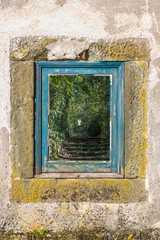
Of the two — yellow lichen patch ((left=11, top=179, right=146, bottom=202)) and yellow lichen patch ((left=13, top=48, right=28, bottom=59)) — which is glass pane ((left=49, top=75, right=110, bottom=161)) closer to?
yellow lichen patch ((left=11, top=179, right=146, bottom=202))

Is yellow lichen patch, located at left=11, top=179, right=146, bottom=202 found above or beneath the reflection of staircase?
beneath

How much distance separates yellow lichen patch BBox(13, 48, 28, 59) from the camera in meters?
2.17

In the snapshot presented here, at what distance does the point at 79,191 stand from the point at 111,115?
0.83 metres

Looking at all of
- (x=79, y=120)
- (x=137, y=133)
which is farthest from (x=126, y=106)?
(x=79, y=120)

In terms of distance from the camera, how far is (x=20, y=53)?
7.11ft

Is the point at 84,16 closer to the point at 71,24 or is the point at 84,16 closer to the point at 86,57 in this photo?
the point at 71,24

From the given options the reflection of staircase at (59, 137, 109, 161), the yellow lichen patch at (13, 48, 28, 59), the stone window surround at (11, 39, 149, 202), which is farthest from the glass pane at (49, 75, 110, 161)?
the yellow lichen patch at (13, 48, 28, 59)

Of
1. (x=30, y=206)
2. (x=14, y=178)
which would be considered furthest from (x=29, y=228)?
(x=14, y=178)

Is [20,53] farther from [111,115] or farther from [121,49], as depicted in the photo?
A: [111,115]

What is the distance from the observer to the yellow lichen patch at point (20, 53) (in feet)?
7.11

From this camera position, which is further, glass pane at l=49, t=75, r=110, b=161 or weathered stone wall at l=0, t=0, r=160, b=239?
glass pane at l=49, t=75, r=110, b=161

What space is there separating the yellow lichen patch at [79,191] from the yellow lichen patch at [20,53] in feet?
4.06

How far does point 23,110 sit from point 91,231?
4.48 feet

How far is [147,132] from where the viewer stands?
2.21 meters
